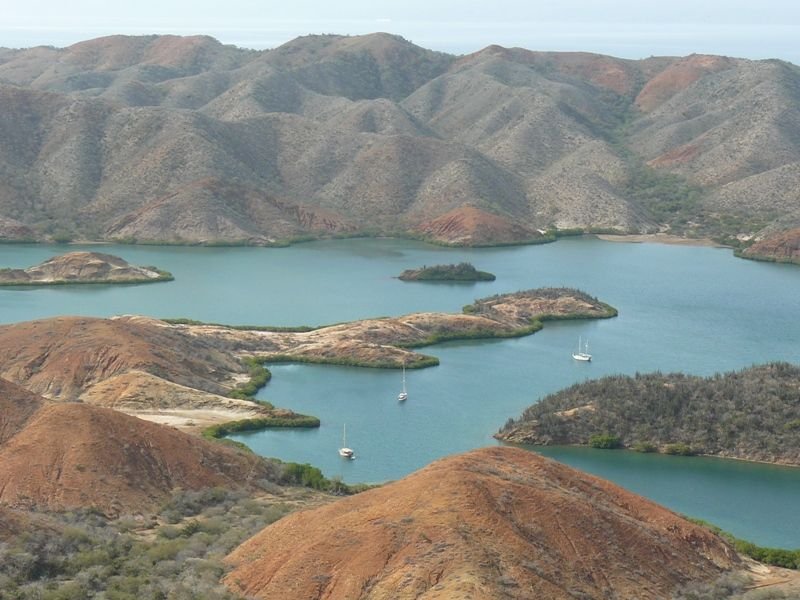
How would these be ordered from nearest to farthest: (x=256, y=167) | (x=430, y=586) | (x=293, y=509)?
(x=430, y=586)
(x=293, y=509)
(x=256, y=167)

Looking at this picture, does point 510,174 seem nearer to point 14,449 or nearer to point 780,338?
point 780,338

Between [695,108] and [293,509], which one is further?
[695,108]

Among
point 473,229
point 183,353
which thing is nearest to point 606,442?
point 183,353

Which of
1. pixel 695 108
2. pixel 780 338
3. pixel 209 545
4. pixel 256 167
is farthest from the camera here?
pixel 695 108

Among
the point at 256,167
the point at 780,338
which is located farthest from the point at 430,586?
the point at 256,167

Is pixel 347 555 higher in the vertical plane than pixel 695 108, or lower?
lower

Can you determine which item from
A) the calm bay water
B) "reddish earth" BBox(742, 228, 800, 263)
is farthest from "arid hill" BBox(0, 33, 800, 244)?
the calm bay water

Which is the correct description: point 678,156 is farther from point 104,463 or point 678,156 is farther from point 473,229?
point 104,463
